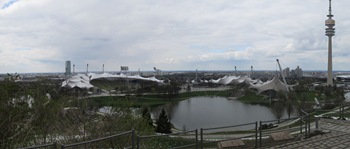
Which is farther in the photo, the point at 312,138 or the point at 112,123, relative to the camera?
the point at 112,123

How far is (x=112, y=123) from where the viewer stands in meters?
11.4

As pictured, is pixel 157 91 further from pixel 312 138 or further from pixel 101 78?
pixel 312 138

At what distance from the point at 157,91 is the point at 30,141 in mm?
72755

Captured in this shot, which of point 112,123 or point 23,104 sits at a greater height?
point 23,104

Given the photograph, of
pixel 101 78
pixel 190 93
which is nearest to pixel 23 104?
pixel 190 93

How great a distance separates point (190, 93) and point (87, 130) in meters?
78.3

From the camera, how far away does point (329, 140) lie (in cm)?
984

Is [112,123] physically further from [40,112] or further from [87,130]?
[40,112]

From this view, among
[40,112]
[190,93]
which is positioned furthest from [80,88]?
[40,112]

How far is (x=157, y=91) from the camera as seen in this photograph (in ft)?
272

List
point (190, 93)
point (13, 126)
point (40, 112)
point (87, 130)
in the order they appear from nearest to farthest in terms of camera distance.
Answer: point (13, 126) → point (87, 130) → point (40, 112) → point (190, 93)

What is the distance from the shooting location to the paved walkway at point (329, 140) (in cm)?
909

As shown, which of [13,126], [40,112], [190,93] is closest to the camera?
[13,126]

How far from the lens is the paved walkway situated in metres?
9.09
